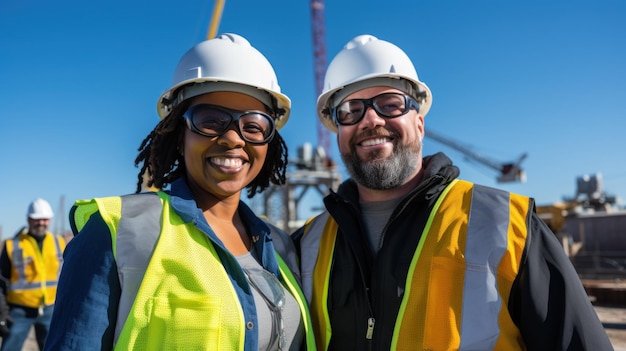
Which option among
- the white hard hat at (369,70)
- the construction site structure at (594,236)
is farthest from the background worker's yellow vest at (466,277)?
the construction site structure at (594,236)

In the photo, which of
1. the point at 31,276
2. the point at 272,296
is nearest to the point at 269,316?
the point at 272,296

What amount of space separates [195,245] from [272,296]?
0.48 m

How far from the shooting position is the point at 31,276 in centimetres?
734

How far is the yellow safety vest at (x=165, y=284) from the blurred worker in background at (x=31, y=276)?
584 centimetres

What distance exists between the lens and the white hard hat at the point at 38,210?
808cm

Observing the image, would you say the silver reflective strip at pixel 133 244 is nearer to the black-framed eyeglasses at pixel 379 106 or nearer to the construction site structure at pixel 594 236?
the black-framed eyeglasses at pixel 379 106

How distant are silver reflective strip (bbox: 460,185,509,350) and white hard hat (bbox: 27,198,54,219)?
7685 millimetres

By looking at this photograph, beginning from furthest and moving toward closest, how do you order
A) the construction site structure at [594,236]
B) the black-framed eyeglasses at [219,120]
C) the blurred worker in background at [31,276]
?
the construction site structure at [594,236] < the blurred worker in background at [31,276] < the black-framed eyeglasses at [219,120]

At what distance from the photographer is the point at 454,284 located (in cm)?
238

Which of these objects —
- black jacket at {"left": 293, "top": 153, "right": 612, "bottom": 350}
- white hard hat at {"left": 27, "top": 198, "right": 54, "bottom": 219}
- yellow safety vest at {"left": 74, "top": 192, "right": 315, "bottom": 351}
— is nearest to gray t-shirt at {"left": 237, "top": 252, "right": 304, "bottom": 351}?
yellow safety vest at {"left": 74, "top": 192, "right": 315, "bottom": 351}

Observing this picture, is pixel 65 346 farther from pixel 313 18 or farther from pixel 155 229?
pixel 313 18

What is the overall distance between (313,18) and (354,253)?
59.4m

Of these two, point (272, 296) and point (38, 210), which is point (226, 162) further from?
point (38, 210)

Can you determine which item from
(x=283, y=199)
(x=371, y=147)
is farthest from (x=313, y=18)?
(x=371, y=147)
